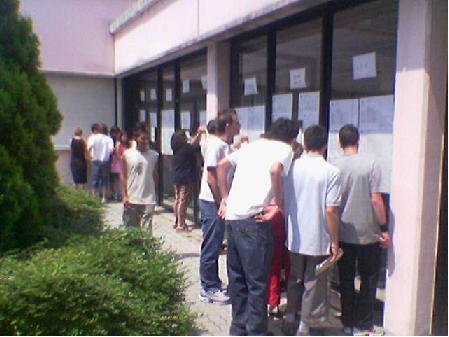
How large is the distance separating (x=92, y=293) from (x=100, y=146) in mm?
8418

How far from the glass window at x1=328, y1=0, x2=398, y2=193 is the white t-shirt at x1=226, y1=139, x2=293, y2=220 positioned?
3.33ft

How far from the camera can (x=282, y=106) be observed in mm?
6043

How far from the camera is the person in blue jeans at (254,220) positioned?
3.91m

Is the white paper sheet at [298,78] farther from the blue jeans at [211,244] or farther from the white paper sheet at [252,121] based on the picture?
the blue jeans at [211,244]

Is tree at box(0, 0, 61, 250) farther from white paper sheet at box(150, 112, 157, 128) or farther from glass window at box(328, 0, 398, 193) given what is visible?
white paper sheet at box(150, 112, 157, 128)

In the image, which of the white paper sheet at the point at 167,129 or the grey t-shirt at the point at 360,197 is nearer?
the grey t-shirt at the point at 360,197

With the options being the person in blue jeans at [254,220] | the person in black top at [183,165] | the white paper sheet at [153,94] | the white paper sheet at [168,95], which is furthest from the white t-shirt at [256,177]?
the white paper sheet at [153,94]

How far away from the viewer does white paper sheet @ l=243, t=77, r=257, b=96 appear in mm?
6723

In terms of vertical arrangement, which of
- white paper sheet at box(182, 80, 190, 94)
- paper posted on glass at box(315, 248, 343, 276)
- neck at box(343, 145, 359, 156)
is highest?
white paper sheet at box(182, 80, 190, 94)

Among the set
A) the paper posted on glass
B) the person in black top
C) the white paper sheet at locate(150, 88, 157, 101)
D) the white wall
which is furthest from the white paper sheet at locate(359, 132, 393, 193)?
the white wall

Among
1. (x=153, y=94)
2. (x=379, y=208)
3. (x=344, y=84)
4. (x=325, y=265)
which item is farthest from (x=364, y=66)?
(x=153, y=94)

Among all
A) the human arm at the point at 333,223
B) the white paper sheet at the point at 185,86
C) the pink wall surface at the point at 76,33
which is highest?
the pink wall surface at the point at 76,33

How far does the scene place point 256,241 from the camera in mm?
3904

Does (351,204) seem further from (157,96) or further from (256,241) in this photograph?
(157,96)
